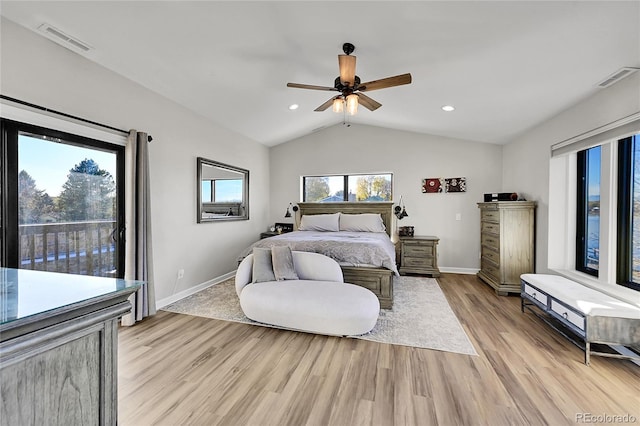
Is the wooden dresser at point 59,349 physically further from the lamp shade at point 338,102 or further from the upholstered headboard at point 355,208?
the upholstered headboard at point 355,208

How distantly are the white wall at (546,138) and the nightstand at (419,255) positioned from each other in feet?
4.84

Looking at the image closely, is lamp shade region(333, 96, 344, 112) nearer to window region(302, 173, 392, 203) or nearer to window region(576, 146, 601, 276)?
window region(576, 146, 601, 276)

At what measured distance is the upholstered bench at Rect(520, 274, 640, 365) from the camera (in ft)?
6.93

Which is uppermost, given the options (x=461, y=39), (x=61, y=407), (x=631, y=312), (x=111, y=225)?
(x=461, y=39)

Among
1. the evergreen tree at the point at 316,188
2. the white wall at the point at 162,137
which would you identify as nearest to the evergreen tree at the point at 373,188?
the evergreen tree at the point at 316,188

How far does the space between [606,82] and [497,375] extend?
2.70m

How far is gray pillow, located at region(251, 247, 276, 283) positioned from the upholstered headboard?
2591 mm

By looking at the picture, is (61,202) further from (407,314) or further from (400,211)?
(400,211)

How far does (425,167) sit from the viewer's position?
5.34m

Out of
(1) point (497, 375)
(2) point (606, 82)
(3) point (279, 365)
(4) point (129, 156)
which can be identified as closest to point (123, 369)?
(3) point (279, 365)

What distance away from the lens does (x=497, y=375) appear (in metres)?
2.04

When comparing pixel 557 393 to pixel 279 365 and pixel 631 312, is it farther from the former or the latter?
pixel 279 365

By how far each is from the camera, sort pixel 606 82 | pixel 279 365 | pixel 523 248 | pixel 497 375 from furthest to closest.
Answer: pixel 523 248 → pixel 606 82 → pixel 279 365 → pixel 497 375

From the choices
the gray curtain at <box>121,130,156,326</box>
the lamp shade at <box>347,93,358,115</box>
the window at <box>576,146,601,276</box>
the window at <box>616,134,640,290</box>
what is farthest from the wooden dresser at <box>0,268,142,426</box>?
the window at <box>576,146,601,276</box>
